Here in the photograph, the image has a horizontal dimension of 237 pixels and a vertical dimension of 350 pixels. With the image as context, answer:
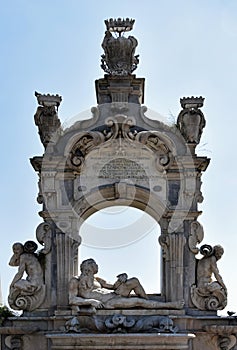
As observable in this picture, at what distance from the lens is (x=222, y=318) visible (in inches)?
609

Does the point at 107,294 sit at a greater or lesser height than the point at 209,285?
lesser

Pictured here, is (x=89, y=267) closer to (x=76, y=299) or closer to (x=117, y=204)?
(x=76, y=299)

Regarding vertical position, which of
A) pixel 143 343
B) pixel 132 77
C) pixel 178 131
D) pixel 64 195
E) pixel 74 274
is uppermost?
pixel 132 77

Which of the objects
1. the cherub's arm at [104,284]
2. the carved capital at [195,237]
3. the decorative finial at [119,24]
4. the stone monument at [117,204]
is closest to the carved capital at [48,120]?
the stone monument at [117,204]

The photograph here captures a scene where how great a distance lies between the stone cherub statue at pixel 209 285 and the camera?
15.6 meters

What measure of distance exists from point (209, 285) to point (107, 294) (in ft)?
6.45

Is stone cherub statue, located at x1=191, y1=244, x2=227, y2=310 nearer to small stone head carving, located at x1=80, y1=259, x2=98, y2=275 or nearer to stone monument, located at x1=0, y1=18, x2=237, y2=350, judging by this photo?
stone monument, located at x1=0, y1=18, x2=237, y2=350

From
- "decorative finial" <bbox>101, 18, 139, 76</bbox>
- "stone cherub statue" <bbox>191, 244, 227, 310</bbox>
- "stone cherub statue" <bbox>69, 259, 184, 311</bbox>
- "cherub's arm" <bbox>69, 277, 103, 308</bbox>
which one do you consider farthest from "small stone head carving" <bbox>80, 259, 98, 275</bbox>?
"decorative finial" <bbox>101, 18, 139, 76</bbox>

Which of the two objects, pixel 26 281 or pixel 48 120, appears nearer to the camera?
pixel 26 281

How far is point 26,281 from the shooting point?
15.7 m

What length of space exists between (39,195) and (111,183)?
4.76ft

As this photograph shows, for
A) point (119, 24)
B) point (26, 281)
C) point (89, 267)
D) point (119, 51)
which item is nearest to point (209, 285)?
point (89, 267)

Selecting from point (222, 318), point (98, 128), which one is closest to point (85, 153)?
point (98, 128)

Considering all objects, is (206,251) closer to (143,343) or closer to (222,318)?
(222,318)
